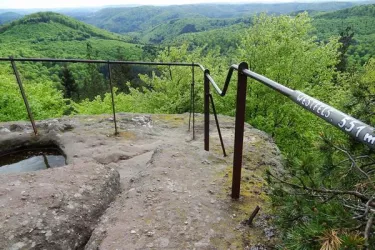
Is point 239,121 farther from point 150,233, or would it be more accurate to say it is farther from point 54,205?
point 54,205

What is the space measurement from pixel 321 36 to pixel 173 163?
127145mm

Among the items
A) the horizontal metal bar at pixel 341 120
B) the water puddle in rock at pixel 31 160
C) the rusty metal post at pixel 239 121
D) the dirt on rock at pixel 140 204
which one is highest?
the horizontal metal bar at pixel 341 120

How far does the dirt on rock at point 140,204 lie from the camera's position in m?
2.65

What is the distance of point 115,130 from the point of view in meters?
6.11

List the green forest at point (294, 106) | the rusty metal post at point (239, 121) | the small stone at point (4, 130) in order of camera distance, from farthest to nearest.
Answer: the small stone at point (4, 130) < the rusty metal post at point (239, 121) < the green forest at point (294, 106)

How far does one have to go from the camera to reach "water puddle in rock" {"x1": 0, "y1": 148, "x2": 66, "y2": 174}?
5100mm

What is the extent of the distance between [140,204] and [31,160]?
3.20 metres

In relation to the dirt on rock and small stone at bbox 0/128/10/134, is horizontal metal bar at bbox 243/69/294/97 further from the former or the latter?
small stone at bbox 0/128/10/134

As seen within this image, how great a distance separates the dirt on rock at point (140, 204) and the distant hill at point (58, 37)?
108745mm

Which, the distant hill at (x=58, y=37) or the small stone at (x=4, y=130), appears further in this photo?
the distant hill at (x=58, y=37)

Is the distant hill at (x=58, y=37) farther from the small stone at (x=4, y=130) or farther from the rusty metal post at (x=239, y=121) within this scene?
the rusty metal post at (x=239, y=121)

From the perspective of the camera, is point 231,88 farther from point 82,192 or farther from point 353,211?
point 353,211

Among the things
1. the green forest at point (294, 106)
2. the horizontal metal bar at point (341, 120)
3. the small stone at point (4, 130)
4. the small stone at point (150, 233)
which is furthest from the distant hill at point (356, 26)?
the horizontal metal bar at point (341, 120)

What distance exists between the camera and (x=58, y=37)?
139250 millimetres
